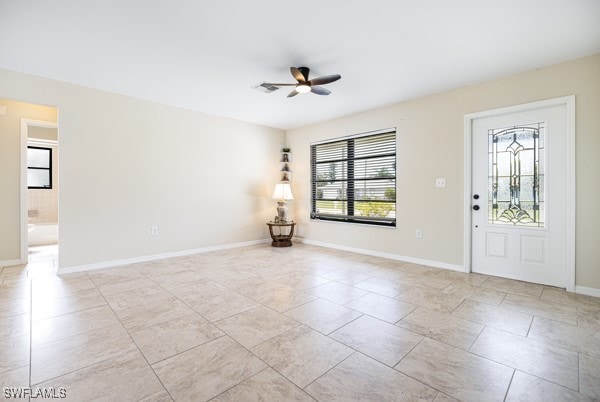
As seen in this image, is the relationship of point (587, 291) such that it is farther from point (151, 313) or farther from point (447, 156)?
point (151, 313)

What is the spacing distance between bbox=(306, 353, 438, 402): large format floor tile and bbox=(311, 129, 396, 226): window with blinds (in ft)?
10.4

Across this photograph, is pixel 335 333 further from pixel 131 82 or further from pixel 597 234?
pixel 131 82

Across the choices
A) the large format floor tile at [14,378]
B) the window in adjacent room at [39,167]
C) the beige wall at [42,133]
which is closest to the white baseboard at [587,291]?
the large format floor tile at [14,378]

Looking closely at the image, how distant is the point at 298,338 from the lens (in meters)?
2.08

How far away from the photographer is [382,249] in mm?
4703

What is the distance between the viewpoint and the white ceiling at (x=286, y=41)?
2.22 metres

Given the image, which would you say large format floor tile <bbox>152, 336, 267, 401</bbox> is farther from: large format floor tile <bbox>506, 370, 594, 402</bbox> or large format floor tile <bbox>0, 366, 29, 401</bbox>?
large format floor tile <bbox>506, 370, 594, 402</bbox>

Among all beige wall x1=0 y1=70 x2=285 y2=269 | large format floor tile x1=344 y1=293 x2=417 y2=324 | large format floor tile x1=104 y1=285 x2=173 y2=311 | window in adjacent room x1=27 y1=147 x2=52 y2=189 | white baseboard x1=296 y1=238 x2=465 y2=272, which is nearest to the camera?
large format floor tile x1=344 y1=293 x2=417 y2=324

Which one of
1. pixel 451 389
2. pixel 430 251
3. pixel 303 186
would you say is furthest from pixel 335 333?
pixel 303 186

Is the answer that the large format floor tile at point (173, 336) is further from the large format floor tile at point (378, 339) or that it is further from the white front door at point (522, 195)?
the white front door at point (522, 195)

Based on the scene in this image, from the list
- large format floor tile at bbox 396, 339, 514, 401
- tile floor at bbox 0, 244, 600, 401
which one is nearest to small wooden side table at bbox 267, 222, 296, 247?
tile floor at bbox 0, 244, 600, 401

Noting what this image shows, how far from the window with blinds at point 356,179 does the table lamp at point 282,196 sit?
1.75 ft

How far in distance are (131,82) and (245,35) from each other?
203 cm

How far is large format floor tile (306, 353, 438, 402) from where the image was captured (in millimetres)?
1483
